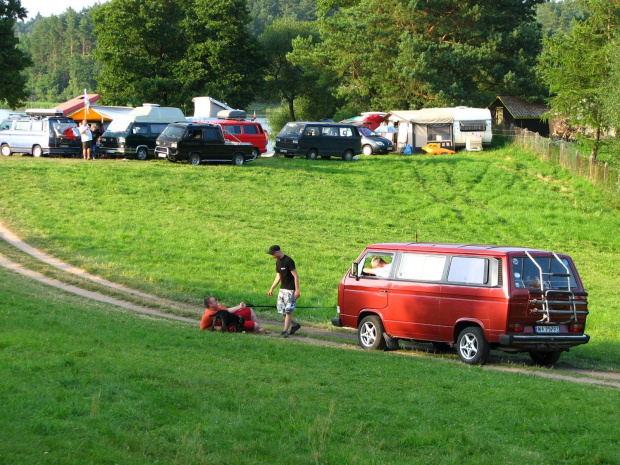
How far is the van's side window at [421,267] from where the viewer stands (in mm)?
13789

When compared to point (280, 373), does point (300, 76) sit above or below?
above

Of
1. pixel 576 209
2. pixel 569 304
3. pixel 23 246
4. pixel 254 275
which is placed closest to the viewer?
pixel 569 304

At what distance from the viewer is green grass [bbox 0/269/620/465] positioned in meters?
6.74

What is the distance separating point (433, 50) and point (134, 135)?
27.9 m

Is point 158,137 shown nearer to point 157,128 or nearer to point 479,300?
point 157,128

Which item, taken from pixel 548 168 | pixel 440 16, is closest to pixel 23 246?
pixel 548 168

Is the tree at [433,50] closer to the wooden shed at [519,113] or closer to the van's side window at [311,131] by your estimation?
the wooden shed at [519,113]

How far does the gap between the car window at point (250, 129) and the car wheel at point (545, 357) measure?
29.5m

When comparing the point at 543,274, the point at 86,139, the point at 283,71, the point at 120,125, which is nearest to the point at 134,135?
the point at 120,125

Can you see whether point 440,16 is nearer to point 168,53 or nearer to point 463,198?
point 168,53

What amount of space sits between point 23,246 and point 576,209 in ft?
80.7

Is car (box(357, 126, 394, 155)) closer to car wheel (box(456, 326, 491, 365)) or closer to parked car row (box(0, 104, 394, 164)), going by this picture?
parked car row (box(0, 104, 394, 164))

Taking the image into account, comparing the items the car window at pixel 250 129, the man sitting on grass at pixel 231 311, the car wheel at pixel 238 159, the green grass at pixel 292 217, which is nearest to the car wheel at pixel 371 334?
the man sitting on grass at pixel 231 311

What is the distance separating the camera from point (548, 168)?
4412cm
